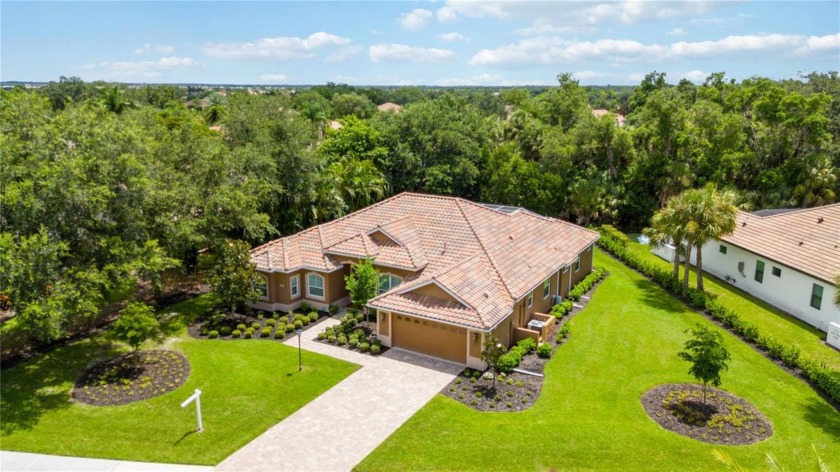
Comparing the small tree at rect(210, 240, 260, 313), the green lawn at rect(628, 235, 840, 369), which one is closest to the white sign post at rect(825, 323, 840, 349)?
the green lawn at rect(628, 235, 840, 369)

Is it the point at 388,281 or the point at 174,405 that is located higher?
the point at 388,281

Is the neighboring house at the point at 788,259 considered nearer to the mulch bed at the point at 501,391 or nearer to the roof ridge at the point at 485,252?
the mulch bed at the point at 501,391

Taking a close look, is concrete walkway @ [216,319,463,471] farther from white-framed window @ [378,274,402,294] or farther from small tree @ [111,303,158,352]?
small tree @ [111,303,158,352]

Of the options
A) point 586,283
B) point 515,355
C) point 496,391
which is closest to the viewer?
point 496,391

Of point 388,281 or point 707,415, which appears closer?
point 707,415

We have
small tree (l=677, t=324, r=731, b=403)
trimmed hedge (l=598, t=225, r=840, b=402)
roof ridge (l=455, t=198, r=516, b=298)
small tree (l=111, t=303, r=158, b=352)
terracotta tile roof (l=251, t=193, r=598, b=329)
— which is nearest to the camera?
small tree (l=677, t=324, r=731, b=403)

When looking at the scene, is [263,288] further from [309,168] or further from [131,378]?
[309,168]

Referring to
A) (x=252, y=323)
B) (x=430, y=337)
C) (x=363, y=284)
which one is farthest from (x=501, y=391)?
(x=252, y=323)
